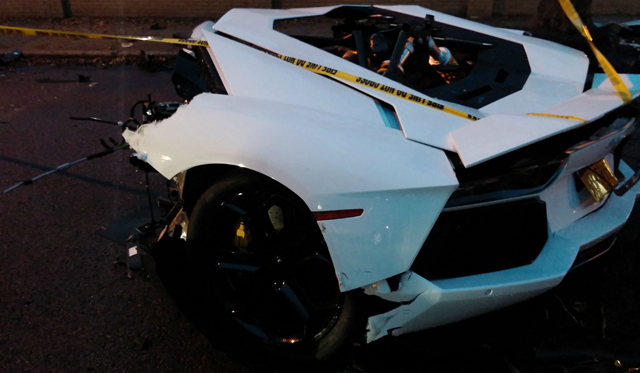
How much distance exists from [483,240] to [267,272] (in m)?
0.98

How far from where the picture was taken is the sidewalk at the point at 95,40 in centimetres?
777

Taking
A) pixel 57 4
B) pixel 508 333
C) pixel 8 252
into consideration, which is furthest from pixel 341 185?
pixel 57 4

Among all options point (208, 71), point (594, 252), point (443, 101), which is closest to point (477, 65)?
point (443, 101)

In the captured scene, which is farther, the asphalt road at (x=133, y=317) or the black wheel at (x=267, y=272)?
the asphalt road at (x=133, y=317)

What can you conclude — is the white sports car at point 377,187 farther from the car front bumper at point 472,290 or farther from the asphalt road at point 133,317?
the asphalt road at point 133,317

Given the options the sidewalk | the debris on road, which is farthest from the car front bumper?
the debris on road

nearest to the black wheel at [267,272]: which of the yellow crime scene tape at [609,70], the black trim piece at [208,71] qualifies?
the black trim piece at [208,71]

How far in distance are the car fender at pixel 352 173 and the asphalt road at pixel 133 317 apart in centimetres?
50

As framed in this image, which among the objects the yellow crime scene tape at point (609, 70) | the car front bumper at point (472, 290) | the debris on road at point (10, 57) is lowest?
the debris on road at point (10, 57)

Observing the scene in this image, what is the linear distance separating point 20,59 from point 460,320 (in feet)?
25.4

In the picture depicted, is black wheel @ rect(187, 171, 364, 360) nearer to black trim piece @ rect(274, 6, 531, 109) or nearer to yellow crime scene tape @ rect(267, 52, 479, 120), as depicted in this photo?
yellow crime scene tape @ rect(267, 52, 479, 120)

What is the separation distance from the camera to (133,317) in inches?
112

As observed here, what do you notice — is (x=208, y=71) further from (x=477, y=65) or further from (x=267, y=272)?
(x=477, y=65)

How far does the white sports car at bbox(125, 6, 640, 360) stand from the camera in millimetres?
2016
